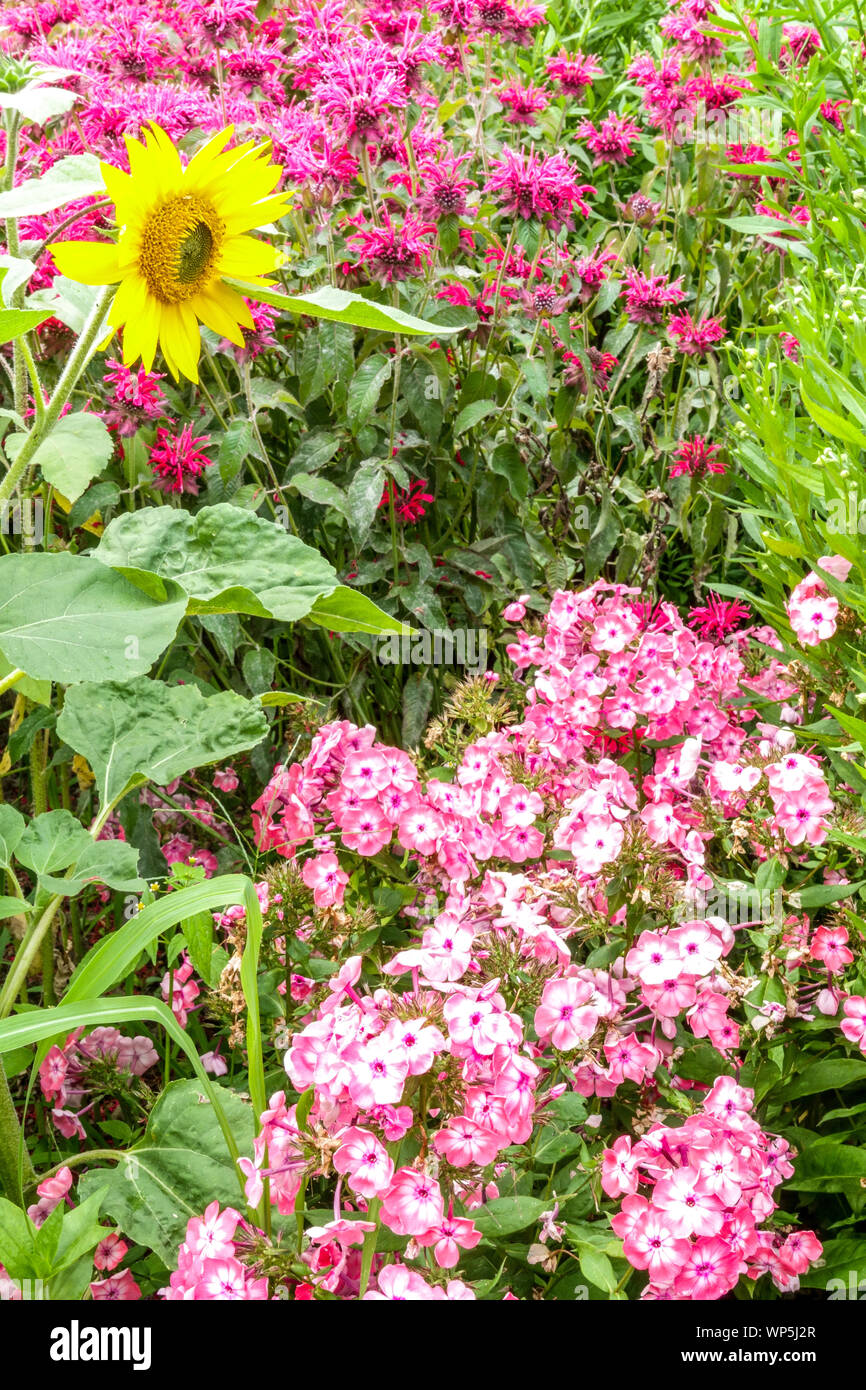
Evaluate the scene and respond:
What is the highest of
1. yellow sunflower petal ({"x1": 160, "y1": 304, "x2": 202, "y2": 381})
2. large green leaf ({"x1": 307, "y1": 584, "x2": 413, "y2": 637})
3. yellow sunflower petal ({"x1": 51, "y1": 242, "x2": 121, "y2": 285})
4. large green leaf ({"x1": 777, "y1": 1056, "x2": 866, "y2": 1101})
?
yellow sunflower petal ({"x1": 51, "y1": 242, "x2": 121, "y2": 285})

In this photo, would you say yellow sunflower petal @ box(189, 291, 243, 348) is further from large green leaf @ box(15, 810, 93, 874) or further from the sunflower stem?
large green leaf @ box(15, 810, 93, 874)

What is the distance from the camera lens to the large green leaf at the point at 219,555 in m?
1.39

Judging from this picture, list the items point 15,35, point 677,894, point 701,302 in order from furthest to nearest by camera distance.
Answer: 1. point 701,302
2. point 15,35
3. point 677,894

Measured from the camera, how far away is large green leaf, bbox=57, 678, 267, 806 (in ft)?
4.85

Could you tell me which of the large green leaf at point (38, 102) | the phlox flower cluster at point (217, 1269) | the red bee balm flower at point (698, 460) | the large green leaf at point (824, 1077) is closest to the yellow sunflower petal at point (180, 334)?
the large green leaf at point (38, 102)

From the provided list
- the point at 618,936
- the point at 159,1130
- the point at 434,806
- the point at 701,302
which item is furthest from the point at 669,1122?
the point at 701,302

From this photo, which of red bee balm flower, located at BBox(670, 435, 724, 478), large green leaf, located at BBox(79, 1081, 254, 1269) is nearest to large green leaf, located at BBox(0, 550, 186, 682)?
large green leaf, located at BBox(79, 1081, 254, 1269)

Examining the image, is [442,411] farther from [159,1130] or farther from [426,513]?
[159,1130]

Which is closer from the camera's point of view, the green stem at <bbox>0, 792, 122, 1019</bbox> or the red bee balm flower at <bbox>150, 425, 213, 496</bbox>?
the green stem at <bbox>0, 792, 122, 1019</bbox>

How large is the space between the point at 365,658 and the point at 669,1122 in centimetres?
112

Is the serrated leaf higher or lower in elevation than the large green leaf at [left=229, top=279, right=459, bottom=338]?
lower

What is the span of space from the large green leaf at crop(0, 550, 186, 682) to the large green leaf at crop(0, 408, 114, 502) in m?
0.25

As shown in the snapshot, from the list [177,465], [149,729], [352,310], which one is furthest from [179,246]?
[177,465]
